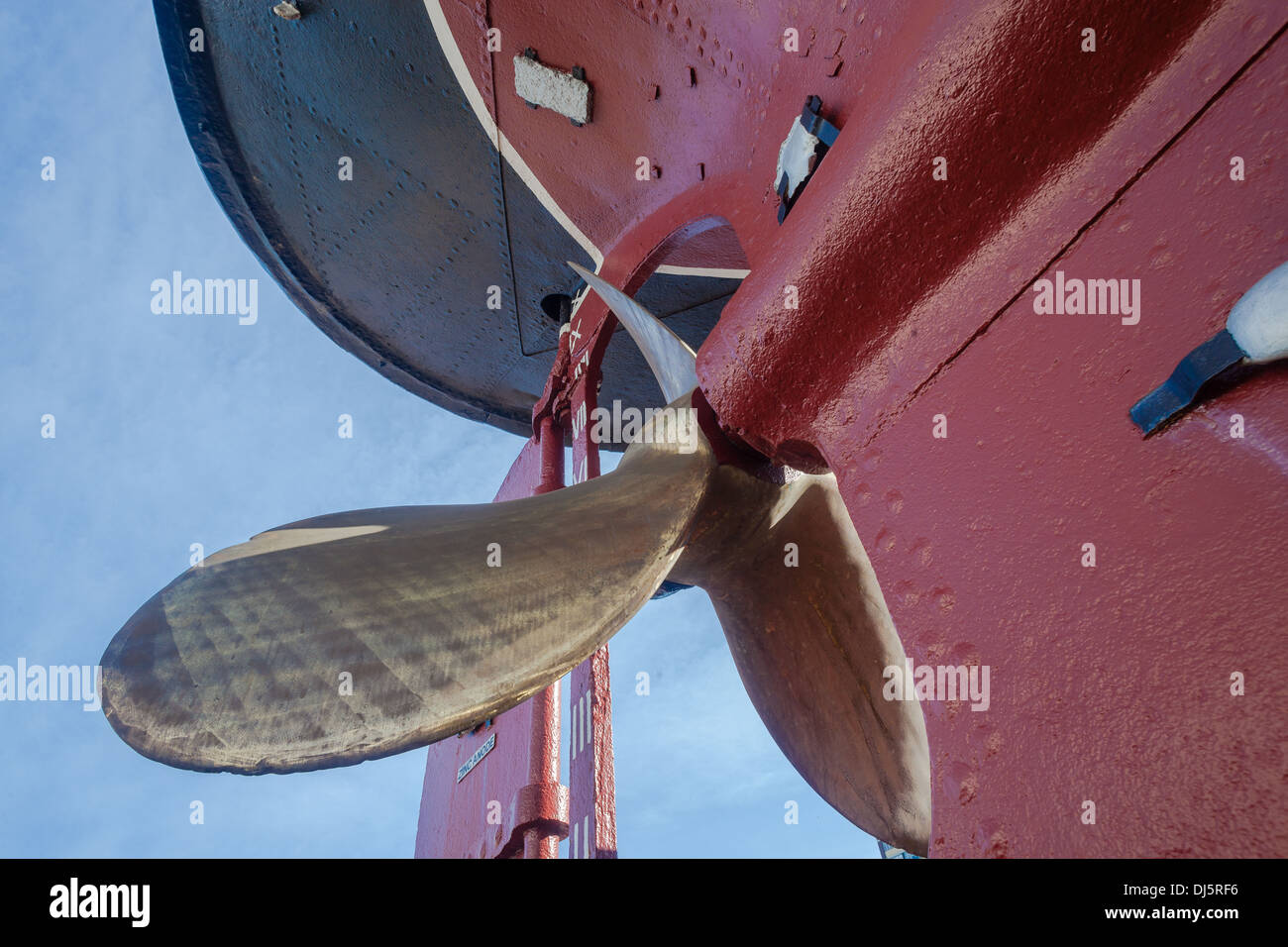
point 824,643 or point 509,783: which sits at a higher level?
point 824,643

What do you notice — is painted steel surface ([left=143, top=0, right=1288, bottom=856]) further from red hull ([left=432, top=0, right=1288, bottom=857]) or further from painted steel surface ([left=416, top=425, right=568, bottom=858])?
painted steel surface ([left=416, top=425, right=568, bottom=858])

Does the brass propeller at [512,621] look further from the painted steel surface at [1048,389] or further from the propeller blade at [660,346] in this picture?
the painted steel surface at [1048,389]

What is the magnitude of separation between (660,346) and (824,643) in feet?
3.43

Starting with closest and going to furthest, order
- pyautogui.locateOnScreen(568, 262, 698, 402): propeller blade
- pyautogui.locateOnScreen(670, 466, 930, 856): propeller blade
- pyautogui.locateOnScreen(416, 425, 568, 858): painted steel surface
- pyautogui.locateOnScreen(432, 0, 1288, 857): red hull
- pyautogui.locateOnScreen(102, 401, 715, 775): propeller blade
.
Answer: pyautogui.locateOnScreen(432, 0, 1288, 857): red hull
pyautogui.locateOnScreen(102, 401, 715, 775): propeller blade
pyautogui.locateOnScreen(670, 466, 930, 856): propeller blade
pyautogui.locateOnScreen(568, 262, 698, 402): propeller blade
pyautogui.locateOnScreen(416, 425, 568, 858): painted steel surface

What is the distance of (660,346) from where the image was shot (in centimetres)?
263

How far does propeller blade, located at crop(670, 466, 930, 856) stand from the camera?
Answer: 2.30 meters

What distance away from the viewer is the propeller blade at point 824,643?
2.30 metres

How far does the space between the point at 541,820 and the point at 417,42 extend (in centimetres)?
330

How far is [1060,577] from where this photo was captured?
47.9 inches

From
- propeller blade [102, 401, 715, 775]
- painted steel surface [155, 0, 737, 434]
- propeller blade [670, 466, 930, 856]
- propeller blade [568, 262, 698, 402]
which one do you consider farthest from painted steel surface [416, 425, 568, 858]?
propeller blade [102, 401, 715, 775]

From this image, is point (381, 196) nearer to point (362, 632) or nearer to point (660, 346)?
point (660, 346)

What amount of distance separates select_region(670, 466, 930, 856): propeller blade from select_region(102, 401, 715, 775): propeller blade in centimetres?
55

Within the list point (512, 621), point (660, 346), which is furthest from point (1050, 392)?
point (660, 346)

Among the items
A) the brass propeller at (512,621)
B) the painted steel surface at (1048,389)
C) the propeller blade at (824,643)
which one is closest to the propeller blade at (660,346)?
the brass propeller at (512,621)
